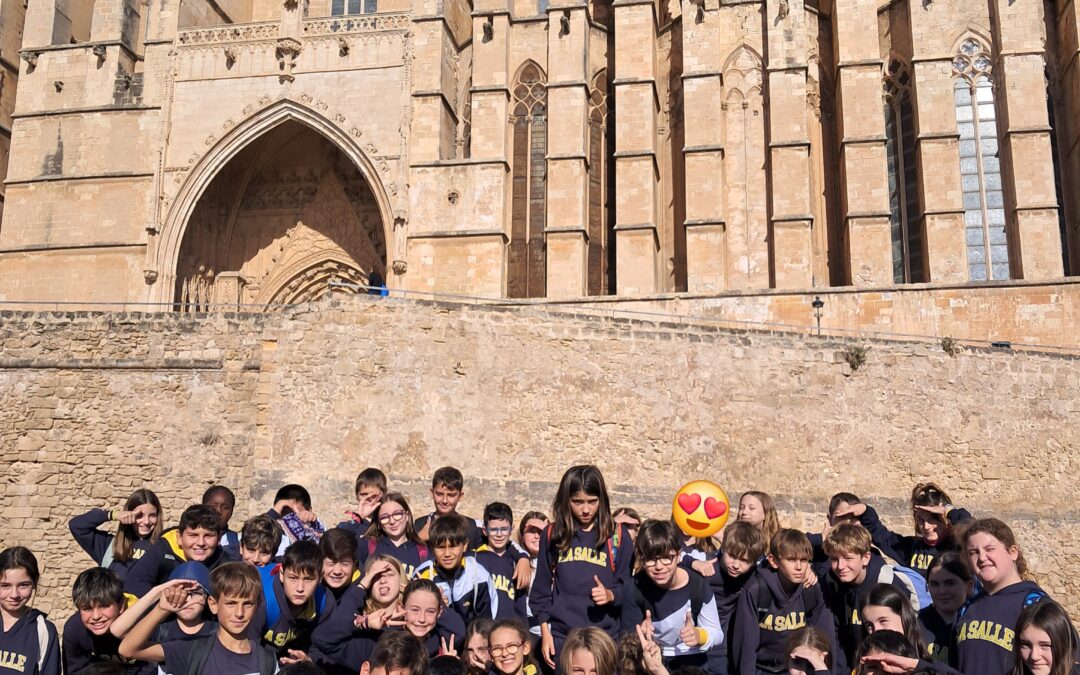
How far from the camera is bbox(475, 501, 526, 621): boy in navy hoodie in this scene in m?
5.60

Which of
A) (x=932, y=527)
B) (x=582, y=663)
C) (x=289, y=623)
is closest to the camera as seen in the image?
(x=582, y=663)

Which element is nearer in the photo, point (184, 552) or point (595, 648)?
point (595, 648)

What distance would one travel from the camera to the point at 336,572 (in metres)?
5.13

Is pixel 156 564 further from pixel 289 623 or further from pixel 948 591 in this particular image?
pixel 948 591

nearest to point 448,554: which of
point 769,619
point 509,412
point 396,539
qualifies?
point 396,539

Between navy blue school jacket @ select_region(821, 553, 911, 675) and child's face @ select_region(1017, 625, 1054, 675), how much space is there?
4.24 feet

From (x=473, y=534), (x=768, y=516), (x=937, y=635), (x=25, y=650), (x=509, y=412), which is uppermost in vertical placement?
(x=509, y=412)

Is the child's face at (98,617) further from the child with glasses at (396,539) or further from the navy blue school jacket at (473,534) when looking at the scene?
the navy blue school jacket at (473,534)

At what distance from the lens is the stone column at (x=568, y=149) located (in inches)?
784

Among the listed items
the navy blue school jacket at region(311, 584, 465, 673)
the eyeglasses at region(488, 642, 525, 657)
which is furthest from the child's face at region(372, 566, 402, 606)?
the eyeglasses at region(488, 642, 525, 657)

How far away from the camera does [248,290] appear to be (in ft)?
73.0

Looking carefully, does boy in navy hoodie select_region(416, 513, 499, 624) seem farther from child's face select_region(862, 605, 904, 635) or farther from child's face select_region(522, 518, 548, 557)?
child's face select_region(862, 605, 904, 635)

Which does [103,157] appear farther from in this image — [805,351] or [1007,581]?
[1007,581]

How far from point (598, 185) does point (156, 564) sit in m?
17.3
